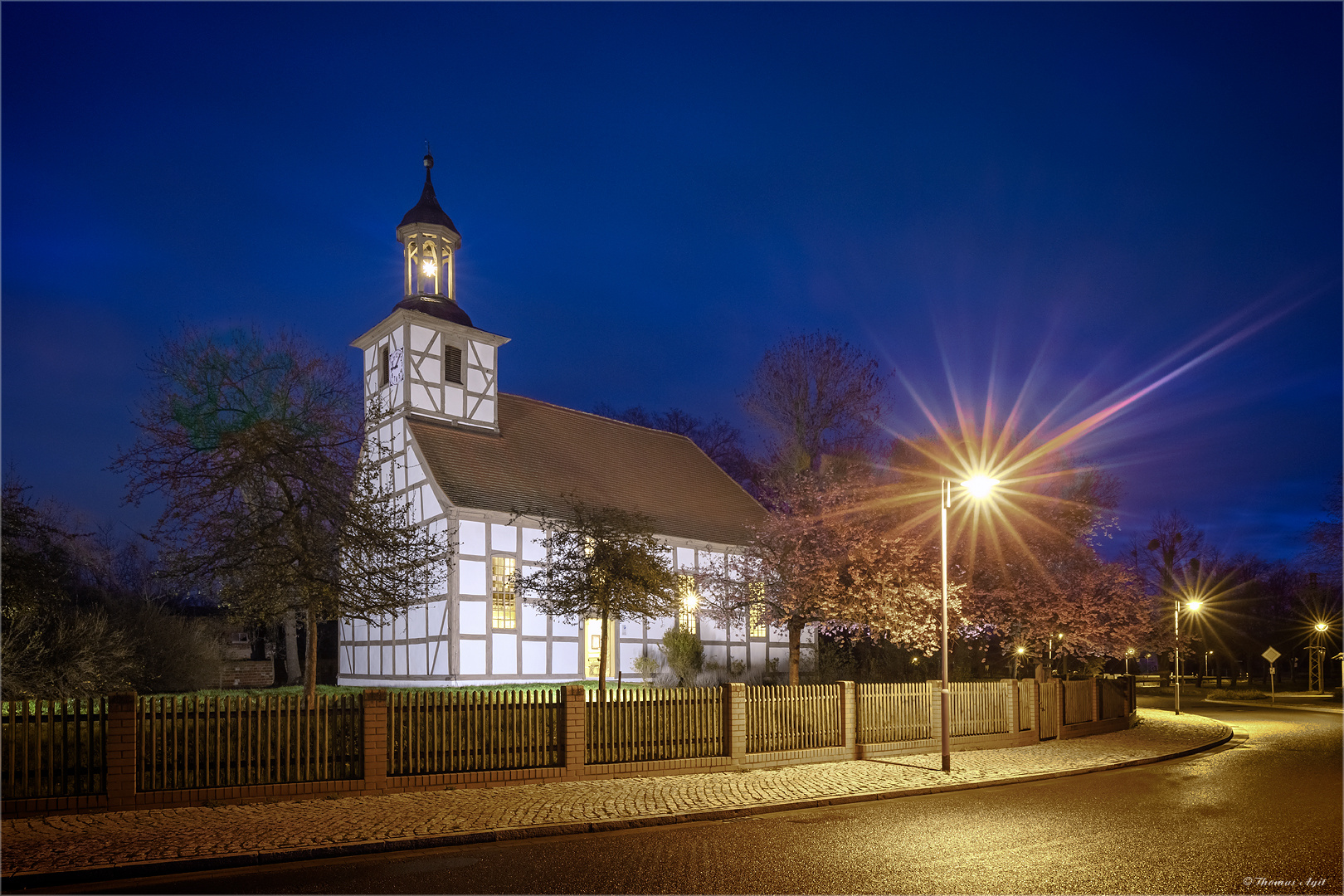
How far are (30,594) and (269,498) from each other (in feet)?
13.8

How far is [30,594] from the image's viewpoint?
15.5m

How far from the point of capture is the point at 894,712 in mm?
17672

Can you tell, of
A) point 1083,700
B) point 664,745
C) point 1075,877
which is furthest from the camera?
point 1083,700

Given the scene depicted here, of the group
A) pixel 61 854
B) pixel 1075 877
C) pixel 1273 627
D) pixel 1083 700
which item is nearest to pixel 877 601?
pixel 1083 700

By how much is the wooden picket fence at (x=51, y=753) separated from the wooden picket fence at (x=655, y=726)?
19.7 ft

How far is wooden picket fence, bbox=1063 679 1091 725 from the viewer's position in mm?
22438

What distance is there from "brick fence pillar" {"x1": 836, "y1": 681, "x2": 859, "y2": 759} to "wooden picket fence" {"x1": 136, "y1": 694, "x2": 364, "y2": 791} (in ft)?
26.5

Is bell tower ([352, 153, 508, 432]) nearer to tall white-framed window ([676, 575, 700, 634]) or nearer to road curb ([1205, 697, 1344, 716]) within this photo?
tall white-framed window ([676, 575, 700, 634])

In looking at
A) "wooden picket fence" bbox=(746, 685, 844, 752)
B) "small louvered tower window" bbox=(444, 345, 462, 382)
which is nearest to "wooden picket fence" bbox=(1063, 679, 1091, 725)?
"wooden picket fence" bbox=(746, 685, 844, 752)

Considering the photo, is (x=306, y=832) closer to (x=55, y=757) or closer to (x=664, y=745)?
(x=55, y=757)

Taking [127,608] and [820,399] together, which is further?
[820,399]

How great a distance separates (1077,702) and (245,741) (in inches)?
731

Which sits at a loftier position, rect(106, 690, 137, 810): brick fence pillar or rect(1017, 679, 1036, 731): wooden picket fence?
rect(106, 690, 137, 810): brick fence pillar

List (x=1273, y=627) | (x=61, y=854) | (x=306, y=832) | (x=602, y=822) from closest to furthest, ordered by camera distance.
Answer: (x=61, y=854) → (x=306, y=832) → (x=602, y=822) → (x=1273, y=627)
